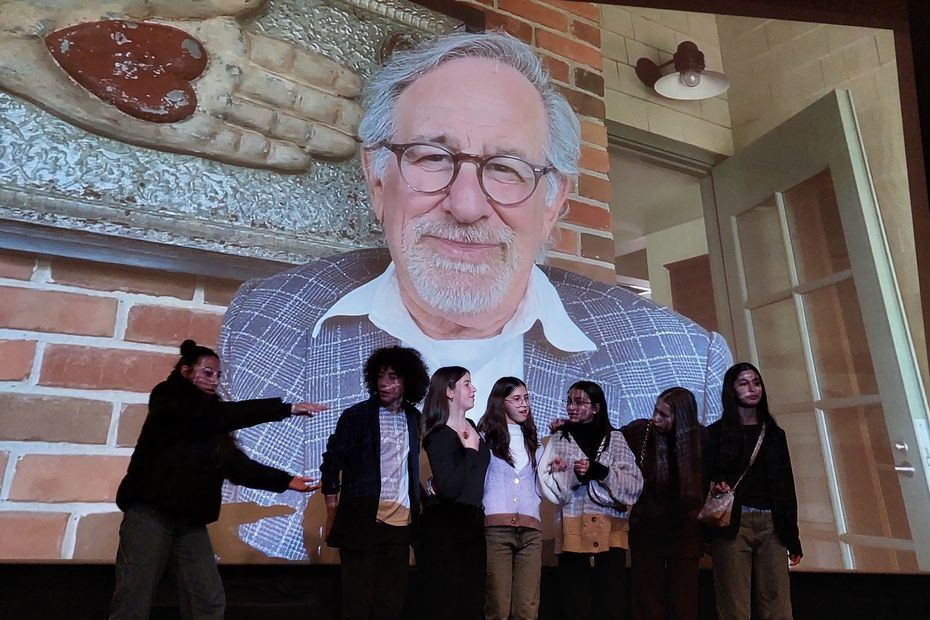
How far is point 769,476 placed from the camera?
1323mm

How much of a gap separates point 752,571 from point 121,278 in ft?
3.86

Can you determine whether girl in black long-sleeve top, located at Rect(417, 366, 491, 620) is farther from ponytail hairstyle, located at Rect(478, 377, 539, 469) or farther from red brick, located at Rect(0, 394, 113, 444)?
red brick, located at Rect(0, 394, 113, 444)

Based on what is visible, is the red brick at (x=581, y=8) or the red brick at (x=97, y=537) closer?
the red brick at (x=97, y=537)

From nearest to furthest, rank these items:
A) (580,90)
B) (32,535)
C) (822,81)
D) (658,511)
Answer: (32,535)
(658,511)
(580,90)
(822,81)

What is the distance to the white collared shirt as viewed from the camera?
4.07 ft

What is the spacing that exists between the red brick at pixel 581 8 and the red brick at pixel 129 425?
45.5 inches

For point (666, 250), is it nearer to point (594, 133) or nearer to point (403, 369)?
point (594, 133)

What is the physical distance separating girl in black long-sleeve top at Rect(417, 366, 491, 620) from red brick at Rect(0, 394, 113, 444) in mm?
494

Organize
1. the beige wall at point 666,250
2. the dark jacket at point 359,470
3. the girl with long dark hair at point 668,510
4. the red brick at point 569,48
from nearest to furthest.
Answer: the dark jacket at point 359,470 < the girl with long dark hair at point 668,510 < the beige wall at point 666,250 < the red brick at point 569,48

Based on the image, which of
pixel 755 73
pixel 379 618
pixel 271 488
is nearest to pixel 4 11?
pixel 271 488

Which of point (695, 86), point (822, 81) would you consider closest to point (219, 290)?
point (695, 86)

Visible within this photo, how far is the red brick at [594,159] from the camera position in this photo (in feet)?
4.80

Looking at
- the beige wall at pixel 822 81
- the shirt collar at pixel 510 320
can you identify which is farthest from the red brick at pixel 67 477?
the beige wall at pixel 822 81

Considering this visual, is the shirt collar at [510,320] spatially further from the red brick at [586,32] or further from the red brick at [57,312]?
the red brick at [586,32]
